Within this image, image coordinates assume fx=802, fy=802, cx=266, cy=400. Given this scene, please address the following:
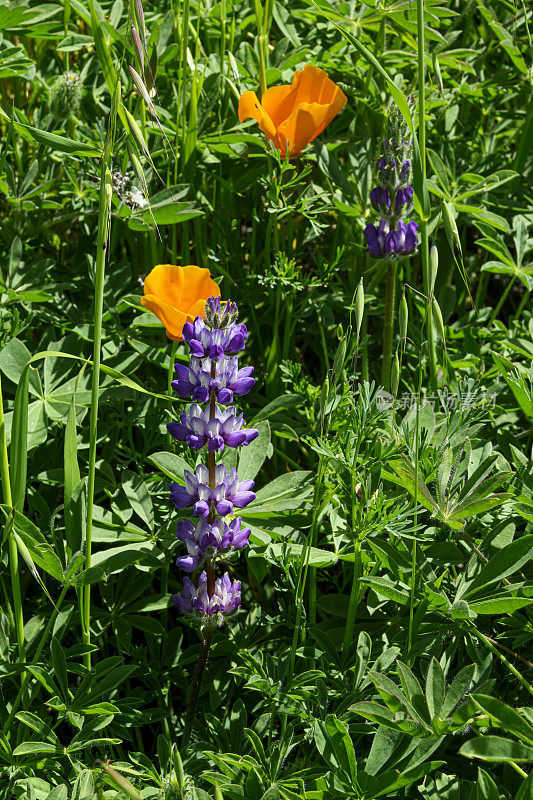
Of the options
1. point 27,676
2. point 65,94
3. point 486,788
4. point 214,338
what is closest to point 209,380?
point 214,338

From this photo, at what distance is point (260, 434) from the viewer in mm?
1689

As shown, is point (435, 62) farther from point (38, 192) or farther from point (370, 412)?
point (38, 192)

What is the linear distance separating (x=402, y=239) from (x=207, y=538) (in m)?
0.79

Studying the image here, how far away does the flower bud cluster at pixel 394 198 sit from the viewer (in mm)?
1686

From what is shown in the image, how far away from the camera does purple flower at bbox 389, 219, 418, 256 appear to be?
173cm

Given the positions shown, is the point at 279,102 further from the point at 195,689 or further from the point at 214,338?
the point at 195,689

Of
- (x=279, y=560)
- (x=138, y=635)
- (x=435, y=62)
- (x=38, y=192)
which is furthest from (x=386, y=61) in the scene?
(x=138, y=635)

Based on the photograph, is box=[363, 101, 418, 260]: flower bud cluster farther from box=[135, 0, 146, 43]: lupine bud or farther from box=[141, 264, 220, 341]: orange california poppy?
box=[135, 0, 146, 43]: lupine bud

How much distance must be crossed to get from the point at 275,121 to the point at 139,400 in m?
0.71

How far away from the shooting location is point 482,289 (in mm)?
2416

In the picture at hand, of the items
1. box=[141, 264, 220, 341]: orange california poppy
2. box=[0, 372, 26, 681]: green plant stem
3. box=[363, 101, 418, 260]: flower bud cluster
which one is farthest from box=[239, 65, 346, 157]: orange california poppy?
box=[0, 372, 26, 681]: green plant stem

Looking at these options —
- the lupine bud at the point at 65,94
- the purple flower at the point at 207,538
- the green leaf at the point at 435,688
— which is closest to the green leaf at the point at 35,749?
the purple flower at the point at 207,538

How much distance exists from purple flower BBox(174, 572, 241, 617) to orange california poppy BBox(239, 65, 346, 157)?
96 centimetres

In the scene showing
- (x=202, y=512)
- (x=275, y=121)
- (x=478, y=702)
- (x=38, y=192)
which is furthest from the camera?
(x=38, y=192)
